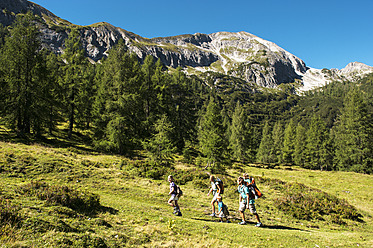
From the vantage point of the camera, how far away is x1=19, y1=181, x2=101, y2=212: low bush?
27.0ft


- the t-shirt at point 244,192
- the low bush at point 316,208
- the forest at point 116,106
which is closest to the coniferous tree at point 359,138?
the forest at point 116,106

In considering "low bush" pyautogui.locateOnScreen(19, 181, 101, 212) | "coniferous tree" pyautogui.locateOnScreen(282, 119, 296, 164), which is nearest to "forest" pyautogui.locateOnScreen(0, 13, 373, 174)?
"low bush" pyautogui.locateOnScreen(19, 181, 101, 212)

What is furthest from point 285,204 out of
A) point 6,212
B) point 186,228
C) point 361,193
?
point 6,212

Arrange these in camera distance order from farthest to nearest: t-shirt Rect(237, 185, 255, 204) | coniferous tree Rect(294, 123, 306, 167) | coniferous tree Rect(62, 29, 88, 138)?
1. coniferous tree Rect(294, 123, 306, 167)
2. coniferous tree Rect(62, 29, 88, 138)
3. t-shirt Rect(237, 185, 255, 204)

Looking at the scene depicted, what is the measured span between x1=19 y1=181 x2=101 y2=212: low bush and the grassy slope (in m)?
0.45

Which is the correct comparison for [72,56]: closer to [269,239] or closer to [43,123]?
[43,123]

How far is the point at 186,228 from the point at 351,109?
55706mm

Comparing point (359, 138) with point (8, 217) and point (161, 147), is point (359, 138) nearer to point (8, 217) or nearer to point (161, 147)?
point (161, 147)

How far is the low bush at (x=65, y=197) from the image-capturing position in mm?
8242

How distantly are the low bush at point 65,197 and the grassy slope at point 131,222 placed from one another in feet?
1.47

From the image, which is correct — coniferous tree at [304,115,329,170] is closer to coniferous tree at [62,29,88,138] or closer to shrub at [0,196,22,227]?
Result: coniferous tree at [62,29,88,138]

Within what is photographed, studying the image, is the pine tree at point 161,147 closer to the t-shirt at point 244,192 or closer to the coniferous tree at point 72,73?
the t-shirt at point 244,192

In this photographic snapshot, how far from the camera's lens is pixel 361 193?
2239 centimetres

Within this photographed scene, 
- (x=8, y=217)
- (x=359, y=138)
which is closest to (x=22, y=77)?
(x=8, y=217)
